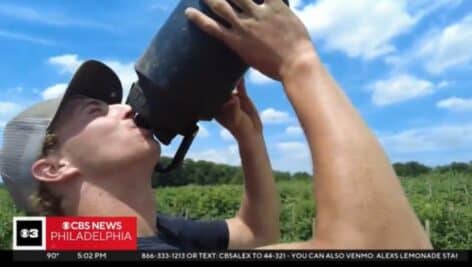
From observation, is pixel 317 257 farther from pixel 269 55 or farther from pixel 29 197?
pixel 29 197

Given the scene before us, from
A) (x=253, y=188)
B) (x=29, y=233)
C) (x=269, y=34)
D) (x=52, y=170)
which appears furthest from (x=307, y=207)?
(x=269, y=34)

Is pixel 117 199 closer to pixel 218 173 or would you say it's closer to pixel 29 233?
pixel 29 233

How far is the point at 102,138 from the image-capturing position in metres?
1.30

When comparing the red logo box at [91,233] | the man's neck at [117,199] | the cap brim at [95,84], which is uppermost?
the cap brim at [95,84]

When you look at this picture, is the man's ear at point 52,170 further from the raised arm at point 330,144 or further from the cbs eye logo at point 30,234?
the raised arm at point 330,144

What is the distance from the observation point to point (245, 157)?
1513 millimetres

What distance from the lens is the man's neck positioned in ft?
4.26

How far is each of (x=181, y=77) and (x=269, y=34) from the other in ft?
0.98

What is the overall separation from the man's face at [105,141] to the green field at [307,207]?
234cm

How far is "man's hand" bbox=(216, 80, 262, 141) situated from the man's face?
0.68 ft

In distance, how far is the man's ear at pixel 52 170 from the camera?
132 centimetres

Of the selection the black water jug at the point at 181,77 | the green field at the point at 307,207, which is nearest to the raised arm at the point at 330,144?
the black water jug at the point at 181,77

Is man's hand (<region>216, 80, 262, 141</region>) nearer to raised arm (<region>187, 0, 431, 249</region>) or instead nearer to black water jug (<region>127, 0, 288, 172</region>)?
black water jug (<region>127, 0, 288, 172</region>)

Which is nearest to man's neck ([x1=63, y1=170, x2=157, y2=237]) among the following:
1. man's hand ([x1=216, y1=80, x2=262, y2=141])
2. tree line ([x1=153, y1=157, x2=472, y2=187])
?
man's hand ([x1=216, y1=80, x2=262, y2=141])
